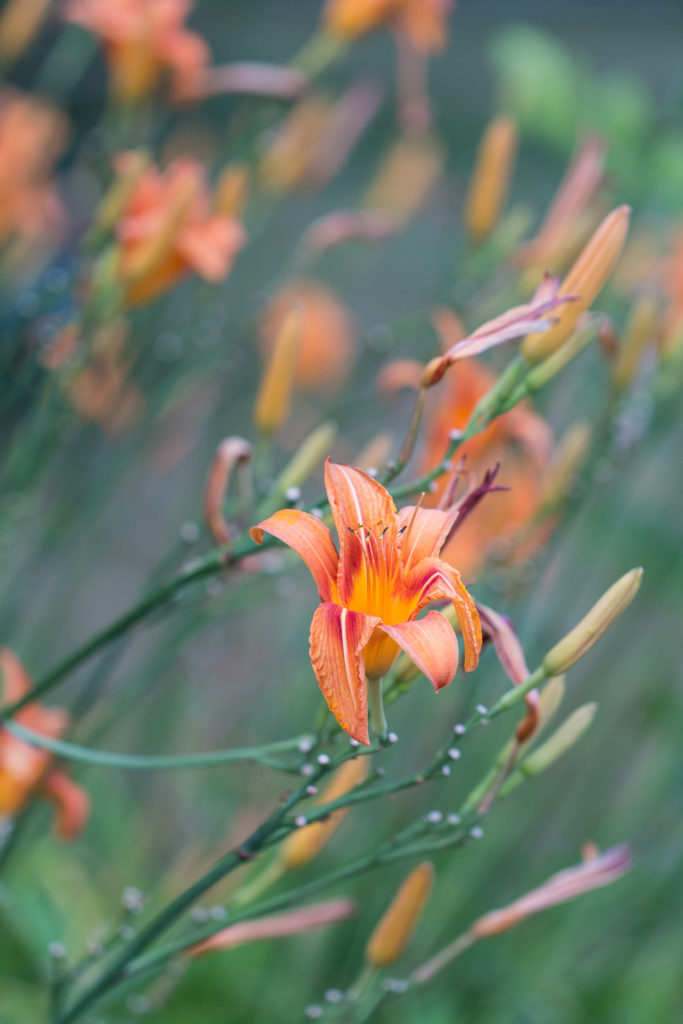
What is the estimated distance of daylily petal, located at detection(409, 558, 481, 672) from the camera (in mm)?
360

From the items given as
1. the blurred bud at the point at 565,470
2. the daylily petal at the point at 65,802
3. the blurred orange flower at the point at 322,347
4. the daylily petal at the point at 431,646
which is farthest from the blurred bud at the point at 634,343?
the blurred orange flower at the point at 322,347

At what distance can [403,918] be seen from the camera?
1.73 ft

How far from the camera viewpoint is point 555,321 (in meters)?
0.48

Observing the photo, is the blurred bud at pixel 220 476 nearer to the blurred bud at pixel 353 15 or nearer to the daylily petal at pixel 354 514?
the daylily petal at pixel 354 514

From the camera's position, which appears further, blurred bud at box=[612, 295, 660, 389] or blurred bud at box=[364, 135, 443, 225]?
blurred bud at box=[364, 135, 443, 225]

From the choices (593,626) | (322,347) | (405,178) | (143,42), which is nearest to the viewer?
(593,626)

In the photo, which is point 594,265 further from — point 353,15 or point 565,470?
point 353,15

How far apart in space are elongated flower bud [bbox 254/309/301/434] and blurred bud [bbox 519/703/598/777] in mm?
251

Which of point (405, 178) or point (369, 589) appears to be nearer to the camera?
point (369, 589)

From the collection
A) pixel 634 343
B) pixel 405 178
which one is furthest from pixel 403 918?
pixel 405 178

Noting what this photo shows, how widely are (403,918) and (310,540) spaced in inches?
10.4

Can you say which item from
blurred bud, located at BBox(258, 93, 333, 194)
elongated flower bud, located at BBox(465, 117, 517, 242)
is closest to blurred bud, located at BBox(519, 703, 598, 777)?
elongated flower bud, located at BBox(465, 117, 517, 242)

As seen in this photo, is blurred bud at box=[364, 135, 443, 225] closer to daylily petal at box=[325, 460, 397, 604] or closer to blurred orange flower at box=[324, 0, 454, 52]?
blurred orange flower at box=[324, 0, 454, 52]

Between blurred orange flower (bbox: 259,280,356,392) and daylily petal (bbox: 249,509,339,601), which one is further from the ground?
blurred orange flower (bbox: 259,280,356,392)
